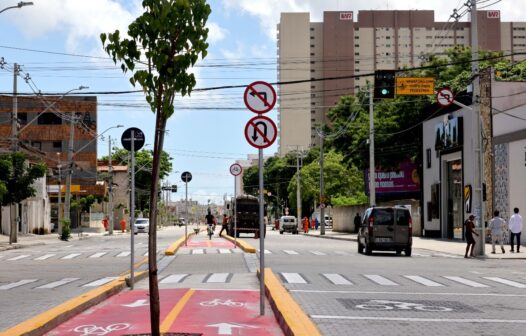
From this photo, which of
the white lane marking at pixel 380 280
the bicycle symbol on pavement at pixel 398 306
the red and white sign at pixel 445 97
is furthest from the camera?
the red and white sign at pixel 445 97

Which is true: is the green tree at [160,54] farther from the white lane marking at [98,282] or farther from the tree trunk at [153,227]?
the white lane marking at [98,282]

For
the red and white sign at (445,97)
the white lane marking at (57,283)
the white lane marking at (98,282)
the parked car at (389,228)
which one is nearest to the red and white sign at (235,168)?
the parked car at (389,228)

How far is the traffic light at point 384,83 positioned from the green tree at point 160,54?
19.9 metres

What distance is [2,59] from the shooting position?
4309 centimetres

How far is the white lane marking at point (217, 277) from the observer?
1806cm

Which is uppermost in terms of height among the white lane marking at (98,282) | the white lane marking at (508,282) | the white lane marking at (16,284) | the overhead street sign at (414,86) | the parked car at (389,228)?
the overhead street sign at (414,86)

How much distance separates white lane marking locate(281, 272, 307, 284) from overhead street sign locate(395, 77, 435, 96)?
49.8ft

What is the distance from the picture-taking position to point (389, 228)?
30.0 metres

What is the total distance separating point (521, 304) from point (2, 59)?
35.8 m

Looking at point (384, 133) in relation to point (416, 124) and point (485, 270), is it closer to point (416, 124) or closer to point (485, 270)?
point (416, 124)

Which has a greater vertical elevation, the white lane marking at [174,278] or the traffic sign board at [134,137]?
the traffic sign board at [134,137]

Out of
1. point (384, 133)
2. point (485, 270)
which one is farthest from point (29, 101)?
point (485, 270)

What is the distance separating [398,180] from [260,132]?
59093 millimetres

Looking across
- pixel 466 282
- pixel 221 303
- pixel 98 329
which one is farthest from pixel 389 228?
pixel 98 329
